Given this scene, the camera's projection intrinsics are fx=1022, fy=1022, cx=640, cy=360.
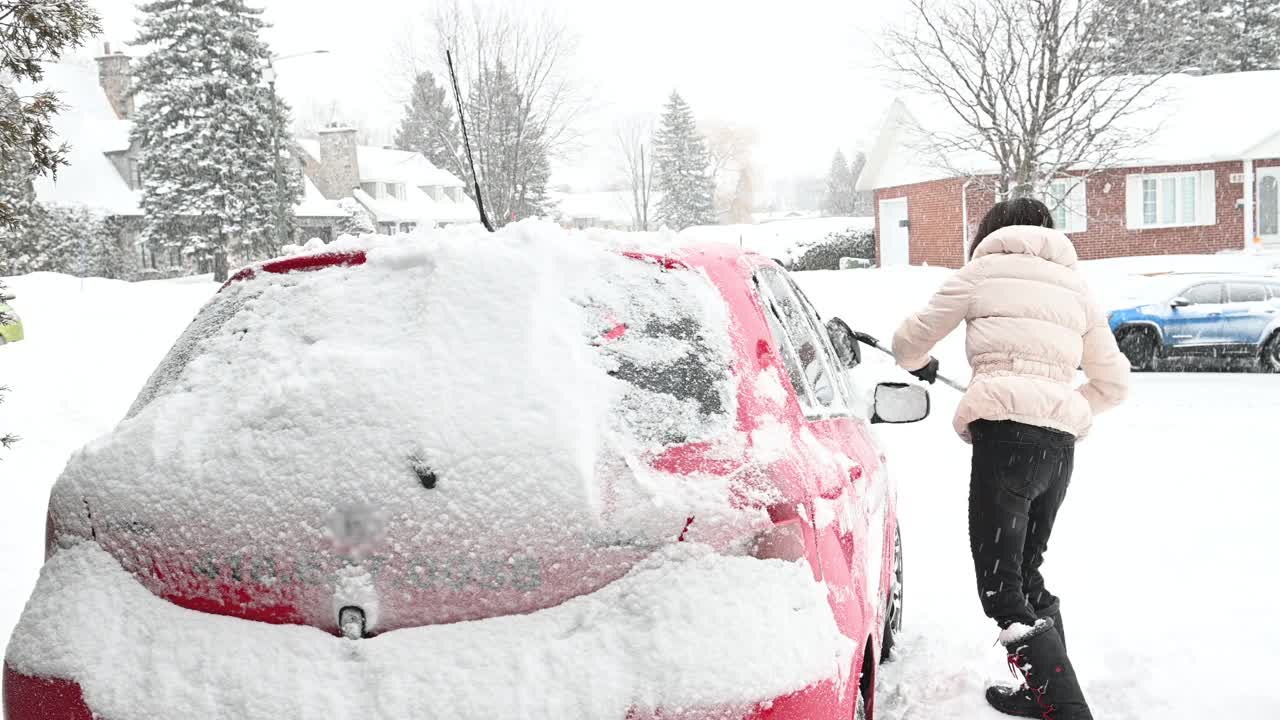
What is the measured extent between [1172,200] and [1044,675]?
30.8 meters

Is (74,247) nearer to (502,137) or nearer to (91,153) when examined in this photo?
(91,153)

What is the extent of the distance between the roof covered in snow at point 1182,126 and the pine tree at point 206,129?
842 inches

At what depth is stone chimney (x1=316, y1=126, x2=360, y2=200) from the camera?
180 ft

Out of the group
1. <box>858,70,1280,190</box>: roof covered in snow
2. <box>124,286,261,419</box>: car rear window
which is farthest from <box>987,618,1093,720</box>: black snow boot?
<box>858,70,1280,190</box>: roof covered in snow

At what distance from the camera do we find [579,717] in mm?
1858

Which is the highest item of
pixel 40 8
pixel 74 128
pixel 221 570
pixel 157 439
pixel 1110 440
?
pixel 74 128

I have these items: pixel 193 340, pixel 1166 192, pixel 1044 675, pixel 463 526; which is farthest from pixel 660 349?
pixel 1166 192

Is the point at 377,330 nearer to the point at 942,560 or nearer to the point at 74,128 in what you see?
the point at 942,560

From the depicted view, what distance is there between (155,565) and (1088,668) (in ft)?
12.2

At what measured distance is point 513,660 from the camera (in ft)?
6.27

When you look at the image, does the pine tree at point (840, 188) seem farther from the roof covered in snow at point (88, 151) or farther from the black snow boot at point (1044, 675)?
the black snow boot at point (1044, 675)

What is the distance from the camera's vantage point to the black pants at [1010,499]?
12.4ft

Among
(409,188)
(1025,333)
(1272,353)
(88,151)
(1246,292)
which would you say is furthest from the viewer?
(409,188)

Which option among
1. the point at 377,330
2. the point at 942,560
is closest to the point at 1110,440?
the point at 942,560
